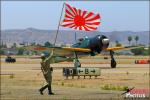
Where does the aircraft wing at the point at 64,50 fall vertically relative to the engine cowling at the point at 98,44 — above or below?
below

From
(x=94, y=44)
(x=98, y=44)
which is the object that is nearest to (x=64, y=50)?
(x=94, y=44)

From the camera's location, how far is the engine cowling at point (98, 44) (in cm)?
5253

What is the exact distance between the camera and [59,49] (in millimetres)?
53062

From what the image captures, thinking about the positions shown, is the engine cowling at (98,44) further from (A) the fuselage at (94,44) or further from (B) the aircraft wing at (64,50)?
(B) the aircraft wing at (64,50)

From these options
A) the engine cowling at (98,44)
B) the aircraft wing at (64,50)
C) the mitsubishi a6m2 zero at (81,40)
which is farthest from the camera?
the aircraft wing at (64,50)

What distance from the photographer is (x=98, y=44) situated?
52750mm

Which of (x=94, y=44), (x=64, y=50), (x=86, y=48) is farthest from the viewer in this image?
(x=86, y=48)

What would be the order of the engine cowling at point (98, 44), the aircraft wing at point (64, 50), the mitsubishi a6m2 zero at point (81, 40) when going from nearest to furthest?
the mitsubishi a6m2 zero at point (81, 40) < the engine cowling at point (98, 44) < the aircraft wing at point (64, 50)

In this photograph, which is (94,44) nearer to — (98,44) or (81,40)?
(98,44)

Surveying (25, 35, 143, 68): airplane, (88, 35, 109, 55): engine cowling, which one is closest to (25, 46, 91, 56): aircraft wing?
(25, 35, 143, 68): airplane

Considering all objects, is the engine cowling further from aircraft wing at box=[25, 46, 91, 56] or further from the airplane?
aircraft wing at box=[25, 46, 91, 56]

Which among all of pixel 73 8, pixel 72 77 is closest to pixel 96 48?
pixel 73 8

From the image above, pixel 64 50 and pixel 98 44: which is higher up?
pixel 98 44

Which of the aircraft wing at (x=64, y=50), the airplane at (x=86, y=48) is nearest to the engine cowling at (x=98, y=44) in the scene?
the airplane at (x=86, y=48)
